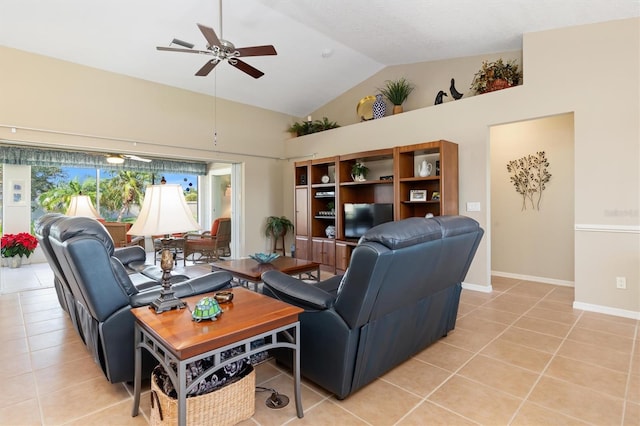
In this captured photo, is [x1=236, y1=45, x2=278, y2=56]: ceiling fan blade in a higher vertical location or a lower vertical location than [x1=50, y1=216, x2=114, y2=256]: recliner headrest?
higher

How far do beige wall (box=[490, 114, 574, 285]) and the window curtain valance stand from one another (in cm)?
752

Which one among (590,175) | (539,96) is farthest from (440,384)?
(539,96)

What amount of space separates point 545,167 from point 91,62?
670 cm

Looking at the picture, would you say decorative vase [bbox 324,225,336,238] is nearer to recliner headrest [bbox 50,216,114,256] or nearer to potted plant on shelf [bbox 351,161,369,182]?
potted plant on shelf [bbox 351,161,369,182]


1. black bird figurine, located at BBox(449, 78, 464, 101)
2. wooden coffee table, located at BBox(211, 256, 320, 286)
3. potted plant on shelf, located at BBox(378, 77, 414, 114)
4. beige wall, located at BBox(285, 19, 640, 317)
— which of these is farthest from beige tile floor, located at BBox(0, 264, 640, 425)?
potted plant on shelf, located at BBox(378, 77, 414, 114)

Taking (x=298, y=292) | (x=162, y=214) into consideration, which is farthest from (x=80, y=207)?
(x=298, y=292)

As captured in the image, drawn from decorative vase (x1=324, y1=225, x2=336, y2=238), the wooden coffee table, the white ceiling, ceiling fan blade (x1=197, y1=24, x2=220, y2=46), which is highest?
the white ceiling

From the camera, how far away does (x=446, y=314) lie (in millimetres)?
2789

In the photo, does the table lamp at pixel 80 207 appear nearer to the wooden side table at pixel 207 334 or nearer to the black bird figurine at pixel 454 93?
the wooden side table at pixel 207 334

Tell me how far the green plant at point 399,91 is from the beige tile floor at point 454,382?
3.59 meters

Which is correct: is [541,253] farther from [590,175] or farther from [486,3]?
[486,3]

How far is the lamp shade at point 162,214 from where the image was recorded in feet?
6.40

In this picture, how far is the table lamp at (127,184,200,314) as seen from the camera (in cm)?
192

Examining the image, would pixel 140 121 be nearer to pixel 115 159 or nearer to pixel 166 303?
pixel 115 159
